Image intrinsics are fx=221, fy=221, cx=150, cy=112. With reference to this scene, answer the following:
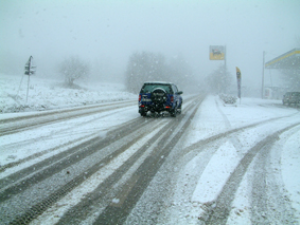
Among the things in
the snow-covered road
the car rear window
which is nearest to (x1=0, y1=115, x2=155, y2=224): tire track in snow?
the snow-covered road

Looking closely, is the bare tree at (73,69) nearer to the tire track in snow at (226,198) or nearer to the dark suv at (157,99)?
the dark suv at (157,99)

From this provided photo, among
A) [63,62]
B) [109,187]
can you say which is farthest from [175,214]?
[63,62]

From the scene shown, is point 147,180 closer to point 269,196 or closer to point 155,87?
point 269,196

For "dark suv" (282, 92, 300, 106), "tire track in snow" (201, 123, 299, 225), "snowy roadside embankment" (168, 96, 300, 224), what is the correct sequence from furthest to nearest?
1. "dark suv" (282, 92, 300, 106)
2. "snowy roadside embankment" (168, 96, 300, 224)
3. "tire track in snow" (201, 123, 299, 225)

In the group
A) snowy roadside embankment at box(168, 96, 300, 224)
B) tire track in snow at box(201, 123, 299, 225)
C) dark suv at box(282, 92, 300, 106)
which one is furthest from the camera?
dark suv at box(282, 92, 300, 106)

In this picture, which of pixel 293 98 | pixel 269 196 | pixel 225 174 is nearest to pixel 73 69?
pixel 293 98

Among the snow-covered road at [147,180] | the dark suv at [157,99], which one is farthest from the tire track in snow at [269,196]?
the dark suv at [157,99]

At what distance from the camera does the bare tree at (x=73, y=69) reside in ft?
183

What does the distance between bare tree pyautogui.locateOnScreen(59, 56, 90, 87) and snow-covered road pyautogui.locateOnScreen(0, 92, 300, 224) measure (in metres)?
52.8

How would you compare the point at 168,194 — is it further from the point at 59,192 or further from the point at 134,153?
the point at 134,153

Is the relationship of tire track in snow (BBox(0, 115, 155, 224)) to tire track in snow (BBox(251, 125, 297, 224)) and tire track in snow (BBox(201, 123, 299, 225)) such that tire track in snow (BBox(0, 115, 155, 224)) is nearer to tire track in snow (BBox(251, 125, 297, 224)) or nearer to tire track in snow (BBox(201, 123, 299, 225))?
tire track in snow (BBox(201, 123, 299, 225))

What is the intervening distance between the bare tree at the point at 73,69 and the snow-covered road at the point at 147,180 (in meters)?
52.8

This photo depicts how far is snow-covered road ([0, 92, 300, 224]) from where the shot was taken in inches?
100

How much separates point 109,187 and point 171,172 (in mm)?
1144
